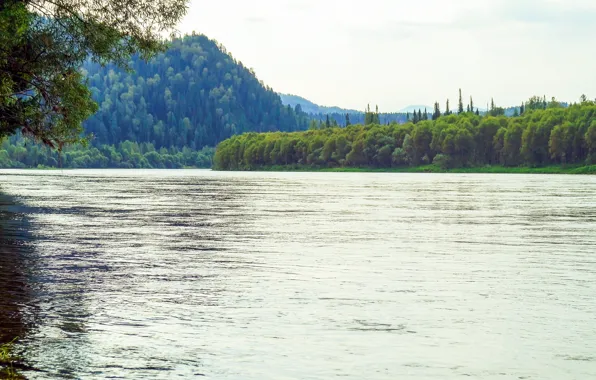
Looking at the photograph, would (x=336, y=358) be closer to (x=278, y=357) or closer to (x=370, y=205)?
(x=278, y=357)

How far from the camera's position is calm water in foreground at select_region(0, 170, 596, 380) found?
15.5 metres

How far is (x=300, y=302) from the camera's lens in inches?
857

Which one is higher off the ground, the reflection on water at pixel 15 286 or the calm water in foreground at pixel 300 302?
the reflection on water at pixel 15 286

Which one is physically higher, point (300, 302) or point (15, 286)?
point (15, 286)

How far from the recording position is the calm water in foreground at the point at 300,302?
1546 centimetres

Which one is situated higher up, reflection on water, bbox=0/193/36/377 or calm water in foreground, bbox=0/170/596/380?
reflection on water, bbox=0/193/36/377

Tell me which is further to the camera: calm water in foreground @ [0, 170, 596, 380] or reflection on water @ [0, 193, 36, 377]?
reflection on water @ [0, 193, 36, 377]

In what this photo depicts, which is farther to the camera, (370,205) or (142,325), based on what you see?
(370,205)

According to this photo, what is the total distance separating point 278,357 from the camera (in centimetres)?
1587

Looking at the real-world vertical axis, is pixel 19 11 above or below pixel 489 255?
above

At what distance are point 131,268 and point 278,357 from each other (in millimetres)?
13534

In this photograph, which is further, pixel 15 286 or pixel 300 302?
pixel 15 286

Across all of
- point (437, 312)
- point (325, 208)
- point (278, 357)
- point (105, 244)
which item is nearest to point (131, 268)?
point (105, 244)

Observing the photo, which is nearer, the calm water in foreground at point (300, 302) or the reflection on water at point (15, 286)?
the calm water in foreground at point (300, 302)
